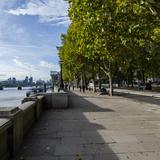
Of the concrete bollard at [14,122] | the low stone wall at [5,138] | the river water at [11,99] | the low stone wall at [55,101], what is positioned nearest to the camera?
the low stone wall at [5,138]

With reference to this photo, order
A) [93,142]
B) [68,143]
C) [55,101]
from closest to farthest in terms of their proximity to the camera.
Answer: [68,143] < [93,142] < [55,101]

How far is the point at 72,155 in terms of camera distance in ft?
28.9

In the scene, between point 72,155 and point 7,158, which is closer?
point 7,158

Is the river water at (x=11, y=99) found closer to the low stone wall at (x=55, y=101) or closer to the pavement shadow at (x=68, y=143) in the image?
the low stone wall at (x=55, y=101)

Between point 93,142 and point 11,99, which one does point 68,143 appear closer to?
point 93,142

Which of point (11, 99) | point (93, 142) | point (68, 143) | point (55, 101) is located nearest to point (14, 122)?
point (68, 143)

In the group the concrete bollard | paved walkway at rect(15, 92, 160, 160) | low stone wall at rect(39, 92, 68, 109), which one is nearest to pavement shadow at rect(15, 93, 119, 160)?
paved walkway at rect(15, 92, 160, 160)

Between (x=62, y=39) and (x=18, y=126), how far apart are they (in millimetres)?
65051

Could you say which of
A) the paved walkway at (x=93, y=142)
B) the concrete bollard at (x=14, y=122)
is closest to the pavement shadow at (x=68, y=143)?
the paved walkway at (x=93, y=142)

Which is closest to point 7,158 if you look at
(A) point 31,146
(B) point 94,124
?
(A) point 31,146

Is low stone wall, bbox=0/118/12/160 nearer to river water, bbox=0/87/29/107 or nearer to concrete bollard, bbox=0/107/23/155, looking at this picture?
concrete bollard, bbox=0/107/23/155

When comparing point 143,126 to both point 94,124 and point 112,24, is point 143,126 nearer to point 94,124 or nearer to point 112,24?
point 94,124

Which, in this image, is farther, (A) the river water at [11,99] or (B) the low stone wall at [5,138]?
(A) the river water at [11,99]

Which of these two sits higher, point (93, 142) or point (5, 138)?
point (5, 138)
